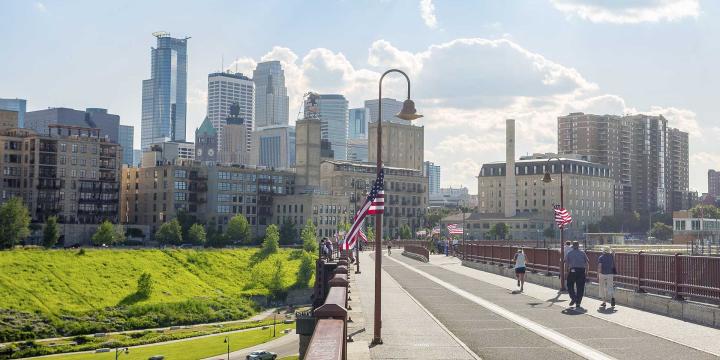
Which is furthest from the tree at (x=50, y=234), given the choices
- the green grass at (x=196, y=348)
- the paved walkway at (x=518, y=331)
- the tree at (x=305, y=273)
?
the paved walkway at (x=518, y=331)

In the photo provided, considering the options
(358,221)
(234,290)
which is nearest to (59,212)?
(234,290)

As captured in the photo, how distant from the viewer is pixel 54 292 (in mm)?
106312

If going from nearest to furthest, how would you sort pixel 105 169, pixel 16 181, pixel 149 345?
1. pixel 149 345
2. pixel 16 181
3. pixel 105 169

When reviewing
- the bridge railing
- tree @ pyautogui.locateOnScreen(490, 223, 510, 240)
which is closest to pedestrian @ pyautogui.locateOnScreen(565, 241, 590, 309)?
the bridge railing

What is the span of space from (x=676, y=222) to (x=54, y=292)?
95.8 meters

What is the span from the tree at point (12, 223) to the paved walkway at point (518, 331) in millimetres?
102897

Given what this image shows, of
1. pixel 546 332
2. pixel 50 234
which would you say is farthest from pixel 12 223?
pixel 546 332

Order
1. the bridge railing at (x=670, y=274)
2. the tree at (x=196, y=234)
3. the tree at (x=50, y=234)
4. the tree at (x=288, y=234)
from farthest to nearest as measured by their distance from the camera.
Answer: the tree at (x=288, y=234) → the tree at (x=196, y=234) → the tree at (x=50, y=234) → the bridge railing at (x=670, y=274)

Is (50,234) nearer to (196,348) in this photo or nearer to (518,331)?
(196,348)

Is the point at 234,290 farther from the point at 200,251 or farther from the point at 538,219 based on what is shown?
the point at 538,219

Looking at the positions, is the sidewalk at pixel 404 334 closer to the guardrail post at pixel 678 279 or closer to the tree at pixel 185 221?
the guardrail post at pixel 678 279

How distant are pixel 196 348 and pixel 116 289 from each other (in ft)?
106

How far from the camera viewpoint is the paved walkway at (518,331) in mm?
16984

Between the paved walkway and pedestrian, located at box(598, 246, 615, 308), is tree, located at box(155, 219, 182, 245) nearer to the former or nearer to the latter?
the paved walkway
